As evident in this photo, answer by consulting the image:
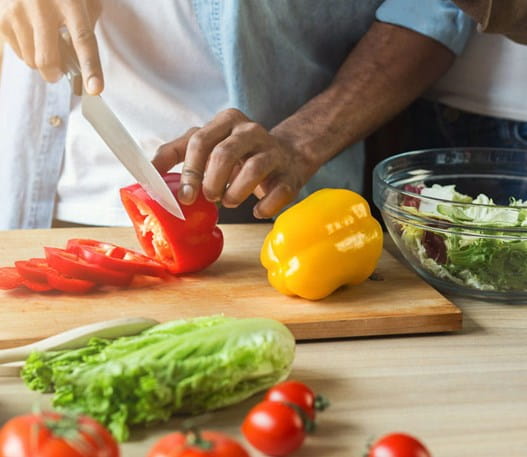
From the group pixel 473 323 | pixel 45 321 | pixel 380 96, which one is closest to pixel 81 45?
pixel 45 321

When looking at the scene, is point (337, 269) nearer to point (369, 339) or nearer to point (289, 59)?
point (369, 339)

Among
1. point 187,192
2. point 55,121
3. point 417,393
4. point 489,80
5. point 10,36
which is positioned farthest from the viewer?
point 55,121

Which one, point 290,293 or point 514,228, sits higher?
point 514,228

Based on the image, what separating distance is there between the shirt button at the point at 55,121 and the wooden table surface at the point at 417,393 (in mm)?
1151

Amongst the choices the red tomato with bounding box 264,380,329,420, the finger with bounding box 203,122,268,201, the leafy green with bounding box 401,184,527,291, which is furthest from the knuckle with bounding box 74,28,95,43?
the red tomato with bounding box 264,380,329,420

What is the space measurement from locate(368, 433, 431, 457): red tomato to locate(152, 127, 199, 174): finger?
93cm

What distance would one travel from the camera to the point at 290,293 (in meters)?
1.47

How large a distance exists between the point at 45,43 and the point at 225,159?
0.43m

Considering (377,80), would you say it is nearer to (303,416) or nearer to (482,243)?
(482,243)

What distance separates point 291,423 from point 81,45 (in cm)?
93

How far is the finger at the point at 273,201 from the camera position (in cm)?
161

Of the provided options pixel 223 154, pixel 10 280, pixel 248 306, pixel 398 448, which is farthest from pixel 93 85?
pixel 398 448

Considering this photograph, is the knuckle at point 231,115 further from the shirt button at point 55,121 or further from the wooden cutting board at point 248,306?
the shirt button at point 55,121

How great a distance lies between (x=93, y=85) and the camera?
155 cm
